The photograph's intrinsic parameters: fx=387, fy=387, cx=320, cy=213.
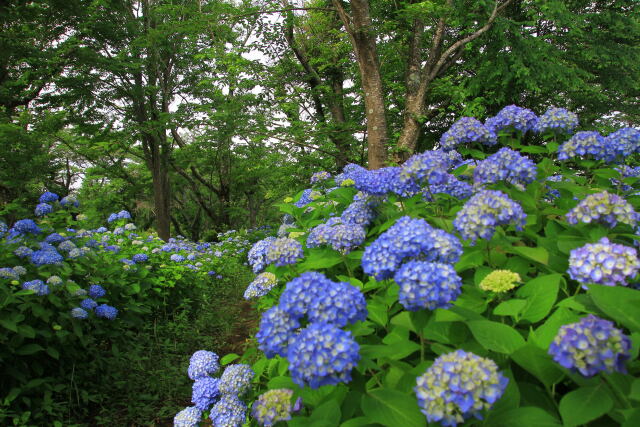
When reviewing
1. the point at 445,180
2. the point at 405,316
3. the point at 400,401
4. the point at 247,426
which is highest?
the point at 445,180

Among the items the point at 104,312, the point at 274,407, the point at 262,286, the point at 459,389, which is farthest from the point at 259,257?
the point at 104,312

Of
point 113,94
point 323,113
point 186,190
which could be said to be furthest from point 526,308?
point 186,190

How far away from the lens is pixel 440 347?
1.19 meters

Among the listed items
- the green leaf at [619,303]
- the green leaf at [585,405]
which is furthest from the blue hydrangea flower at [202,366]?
the green leaf at [619,303]

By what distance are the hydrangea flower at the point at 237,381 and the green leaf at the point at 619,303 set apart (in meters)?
1.37

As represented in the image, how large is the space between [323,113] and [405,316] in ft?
31.4

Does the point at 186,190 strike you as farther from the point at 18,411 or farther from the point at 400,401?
the point at 400,401

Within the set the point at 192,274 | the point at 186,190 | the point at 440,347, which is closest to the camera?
the point at 440,347

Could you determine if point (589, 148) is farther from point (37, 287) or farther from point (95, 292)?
point (95, 292)

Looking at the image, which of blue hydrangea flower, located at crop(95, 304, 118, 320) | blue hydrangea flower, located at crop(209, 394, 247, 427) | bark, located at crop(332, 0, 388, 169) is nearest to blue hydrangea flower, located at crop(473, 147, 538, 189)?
blue hydrangea flower, located at crop(209, 394, 247, 427)

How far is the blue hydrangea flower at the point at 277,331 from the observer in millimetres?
1188

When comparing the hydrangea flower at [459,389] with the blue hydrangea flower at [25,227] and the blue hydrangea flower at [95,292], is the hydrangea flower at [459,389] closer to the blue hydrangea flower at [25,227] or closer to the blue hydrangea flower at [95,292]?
the blue hydrangea flower at [95,292]

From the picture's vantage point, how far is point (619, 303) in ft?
3.18

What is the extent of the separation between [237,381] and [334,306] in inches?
32.6
